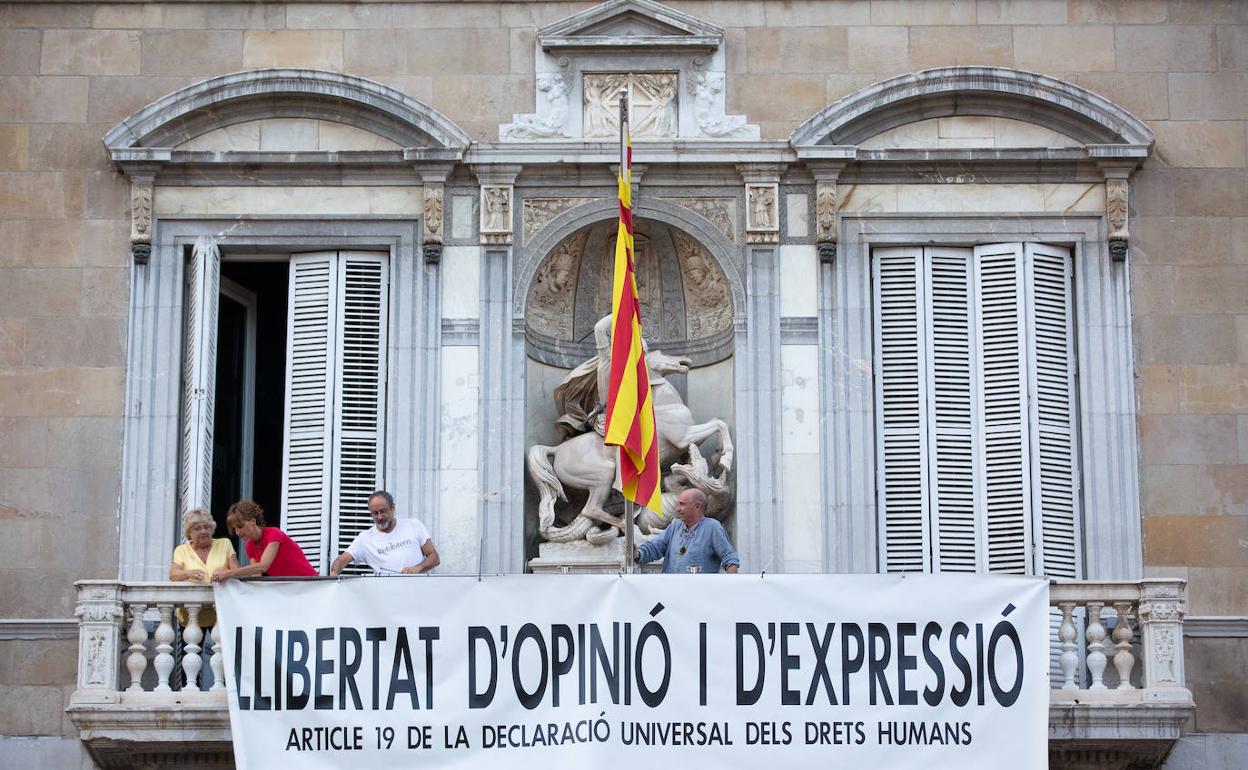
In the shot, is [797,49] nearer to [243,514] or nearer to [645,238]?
[645,238]

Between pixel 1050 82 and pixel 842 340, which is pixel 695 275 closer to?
pixel 842 340

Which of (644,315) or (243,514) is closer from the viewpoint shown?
(243,514)

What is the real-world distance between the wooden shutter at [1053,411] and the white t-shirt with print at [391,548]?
190 inches

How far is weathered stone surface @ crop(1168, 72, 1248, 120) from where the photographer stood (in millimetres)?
20594

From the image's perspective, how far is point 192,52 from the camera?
20.7 metres

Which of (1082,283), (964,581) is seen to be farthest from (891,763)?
(1082,283)

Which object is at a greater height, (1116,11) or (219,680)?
(1116,11)

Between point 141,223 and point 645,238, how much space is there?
4.11 meters

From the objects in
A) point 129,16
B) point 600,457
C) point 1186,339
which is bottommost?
point 600,457

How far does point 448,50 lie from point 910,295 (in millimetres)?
4239

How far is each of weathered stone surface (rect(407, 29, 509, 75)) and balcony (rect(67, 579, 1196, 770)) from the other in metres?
5.02

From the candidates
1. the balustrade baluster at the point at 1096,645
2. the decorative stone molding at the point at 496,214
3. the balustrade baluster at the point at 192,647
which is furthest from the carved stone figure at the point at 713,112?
the balustrade baluster at the point at 192,647

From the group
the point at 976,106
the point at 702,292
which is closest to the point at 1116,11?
the point at 976,106

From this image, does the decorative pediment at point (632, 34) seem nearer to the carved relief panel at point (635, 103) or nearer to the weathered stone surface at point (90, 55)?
the carved relief panel at point (635, 103)
